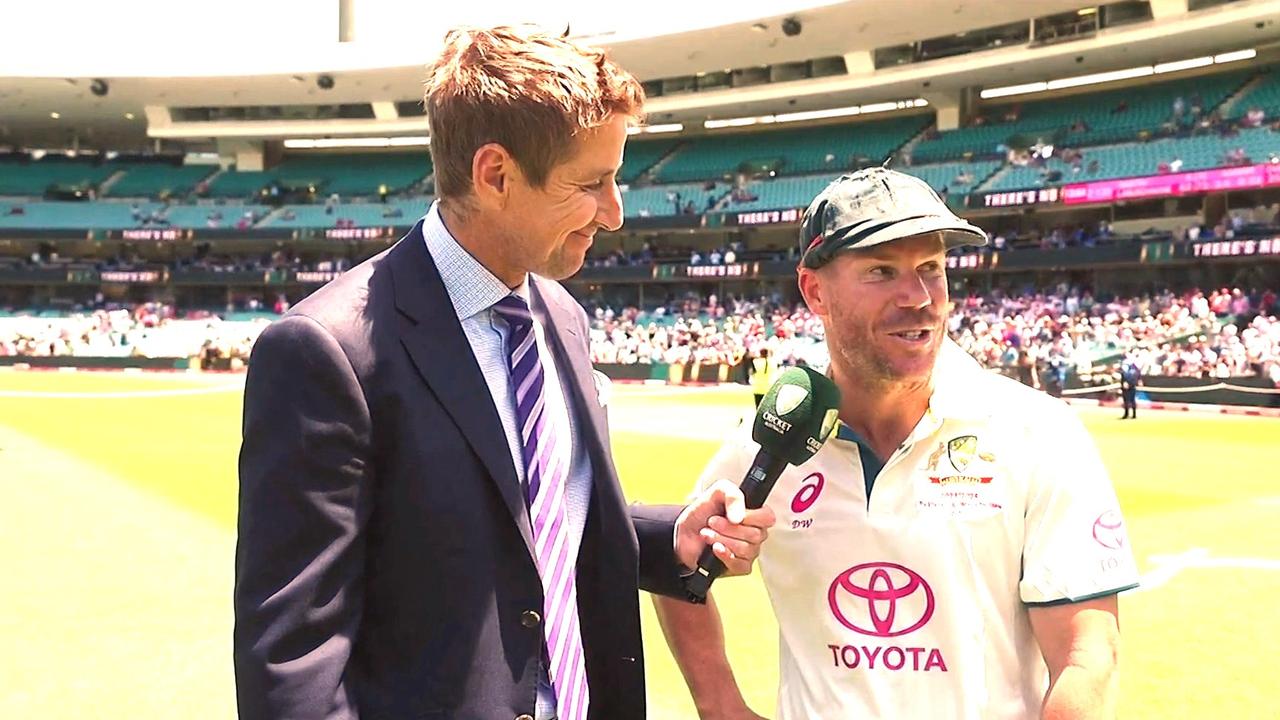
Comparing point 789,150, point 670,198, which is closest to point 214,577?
point 670,198

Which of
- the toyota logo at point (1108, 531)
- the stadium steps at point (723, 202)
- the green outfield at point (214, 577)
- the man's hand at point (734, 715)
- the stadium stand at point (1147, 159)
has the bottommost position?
the green outfield at point (214, 577)

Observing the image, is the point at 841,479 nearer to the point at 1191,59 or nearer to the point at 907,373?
the point at 907,373

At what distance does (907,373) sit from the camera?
109 inches

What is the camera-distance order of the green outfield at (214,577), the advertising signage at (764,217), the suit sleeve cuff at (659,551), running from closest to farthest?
1. the suit sleeve cuff at (659,551)
2. the green outfield at (214,577)
3. the advertising signage at (764,217)

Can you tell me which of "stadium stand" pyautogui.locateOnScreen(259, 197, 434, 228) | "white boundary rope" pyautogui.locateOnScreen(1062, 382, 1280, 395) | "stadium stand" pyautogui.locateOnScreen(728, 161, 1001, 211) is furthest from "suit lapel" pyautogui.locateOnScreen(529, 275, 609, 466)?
"stadium stand" pyautogui.locateOnScreen(259, 197, 434, 228)

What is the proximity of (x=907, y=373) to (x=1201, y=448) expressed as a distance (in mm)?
18237

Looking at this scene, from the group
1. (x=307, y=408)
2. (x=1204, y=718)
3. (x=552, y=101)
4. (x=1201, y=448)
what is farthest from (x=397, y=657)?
(x=1201, y=448)

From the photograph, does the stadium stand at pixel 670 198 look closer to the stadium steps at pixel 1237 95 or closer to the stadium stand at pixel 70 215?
the stadium steps at pixel 1237 95

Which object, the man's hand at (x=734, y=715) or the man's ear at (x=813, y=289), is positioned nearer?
the man's ear at (x=813, y=289)

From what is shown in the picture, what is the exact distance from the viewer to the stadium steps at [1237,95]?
42.2 m

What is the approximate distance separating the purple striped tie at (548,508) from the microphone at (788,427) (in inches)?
15.9

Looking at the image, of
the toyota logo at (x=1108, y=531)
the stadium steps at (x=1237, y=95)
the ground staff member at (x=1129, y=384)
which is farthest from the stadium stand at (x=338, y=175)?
the toyota logo at (x=1108, y=531)

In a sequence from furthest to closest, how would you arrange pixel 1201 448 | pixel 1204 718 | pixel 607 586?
pixel 1201 448
pixel 1204 718
pixel 607 586

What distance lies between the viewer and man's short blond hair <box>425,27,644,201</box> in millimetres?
2188
